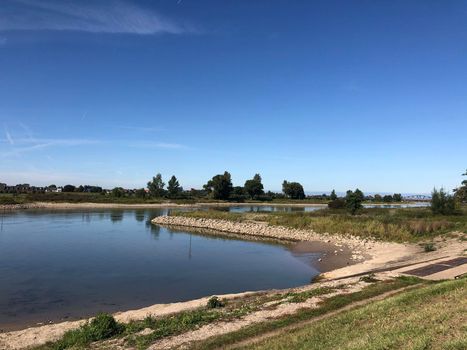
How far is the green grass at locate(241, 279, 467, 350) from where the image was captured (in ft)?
25.5

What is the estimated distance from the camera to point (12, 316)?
18.6 m

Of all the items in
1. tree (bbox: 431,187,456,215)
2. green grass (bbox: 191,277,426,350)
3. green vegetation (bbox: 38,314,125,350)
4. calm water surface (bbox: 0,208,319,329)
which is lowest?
calm water surface (bbox: 0,208,319,329)

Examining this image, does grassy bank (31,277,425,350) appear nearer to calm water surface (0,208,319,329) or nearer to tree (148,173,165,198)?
calm water surface (0,208,319,329)

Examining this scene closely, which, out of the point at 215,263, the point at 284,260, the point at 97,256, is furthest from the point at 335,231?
the point at 97,256

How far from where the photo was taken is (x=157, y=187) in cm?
15912

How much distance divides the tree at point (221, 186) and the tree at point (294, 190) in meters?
36.9

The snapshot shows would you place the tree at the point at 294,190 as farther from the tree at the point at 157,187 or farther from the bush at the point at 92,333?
the bush at the point at 92,333

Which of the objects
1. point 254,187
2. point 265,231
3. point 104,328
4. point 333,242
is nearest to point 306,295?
point 104,328

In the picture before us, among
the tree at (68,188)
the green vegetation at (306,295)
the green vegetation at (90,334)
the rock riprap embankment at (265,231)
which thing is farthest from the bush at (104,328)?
the tree at (68,188)

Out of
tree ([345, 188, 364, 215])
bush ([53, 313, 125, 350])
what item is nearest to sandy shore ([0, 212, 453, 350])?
bush ([53, 313, 125, 350])

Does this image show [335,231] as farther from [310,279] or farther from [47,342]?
[47,342]

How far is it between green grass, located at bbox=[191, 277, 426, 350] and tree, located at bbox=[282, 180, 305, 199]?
16780 cm

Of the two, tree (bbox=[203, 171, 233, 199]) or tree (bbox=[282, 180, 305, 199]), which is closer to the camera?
tree (bbox=[203, 171, 233, 199])

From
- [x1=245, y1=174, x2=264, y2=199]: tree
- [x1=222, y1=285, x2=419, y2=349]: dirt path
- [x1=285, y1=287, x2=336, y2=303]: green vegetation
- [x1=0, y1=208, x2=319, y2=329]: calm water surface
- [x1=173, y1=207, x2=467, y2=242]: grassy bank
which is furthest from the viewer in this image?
[x1=245, y1=174, x2=264, y2=199]: tree
